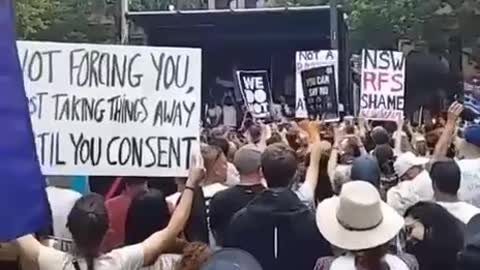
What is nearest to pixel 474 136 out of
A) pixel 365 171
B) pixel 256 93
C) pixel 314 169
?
pixel 314 169

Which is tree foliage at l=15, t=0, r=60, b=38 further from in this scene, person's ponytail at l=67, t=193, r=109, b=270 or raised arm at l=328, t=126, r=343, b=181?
person's ponytail at l=67, t=193, r=109, b=270

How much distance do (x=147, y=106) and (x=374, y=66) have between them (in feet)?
25.5

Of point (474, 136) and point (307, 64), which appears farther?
point (307, 64)

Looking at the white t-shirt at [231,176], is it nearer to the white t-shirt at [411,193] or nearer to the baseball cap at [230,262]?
the white t-shirt at [411,193]

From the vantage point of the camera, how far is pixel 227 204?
707 cm

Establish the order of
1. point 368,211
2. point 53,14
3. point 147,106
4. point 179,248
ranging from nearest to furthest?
point 368,211, point 179,248, point 147,106, point 53,14

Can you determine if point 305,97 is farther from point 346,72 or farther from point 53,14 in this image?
point 53,14

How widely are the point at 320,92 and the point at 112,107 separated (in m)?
9.06

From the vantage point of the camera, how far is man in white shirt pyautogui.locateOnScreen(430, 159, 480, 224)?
6.99 m

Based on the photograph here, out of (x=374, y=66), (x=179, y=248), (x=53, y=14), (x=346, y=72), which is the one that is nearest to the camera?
(x=179, y=248)

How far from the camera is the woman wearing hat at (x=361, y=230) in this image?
516 cm

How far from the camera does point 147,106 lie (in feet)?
21.1

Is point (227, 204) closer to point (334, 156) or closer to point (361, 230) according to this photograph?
point (361, 230)

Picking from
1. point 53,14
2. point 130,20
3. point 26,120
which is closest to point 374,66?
point 26,120
